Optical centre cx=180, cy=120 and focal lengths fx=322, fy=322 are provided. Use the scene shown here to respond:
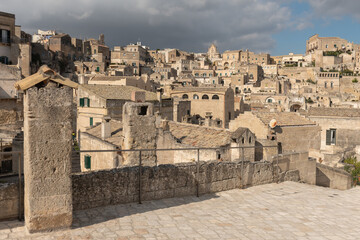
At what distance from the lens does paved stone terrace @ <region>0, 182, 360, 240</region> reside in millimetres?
6512

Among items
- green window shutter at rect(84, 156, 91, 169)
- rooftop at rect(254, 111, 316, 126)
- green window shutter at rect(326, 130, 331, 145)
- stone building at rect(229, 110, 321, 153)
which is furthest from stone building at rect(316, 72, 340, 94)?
green window shutter at rect(84, 156, 91, 169)

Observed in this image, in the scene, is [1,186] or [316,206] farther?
[316,206]

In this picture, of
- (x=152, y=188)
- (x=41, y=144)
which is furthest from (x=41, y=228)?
(x=152, y=188)

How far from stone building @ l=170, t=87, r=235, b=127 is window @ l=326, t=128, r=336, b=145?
17.0 m

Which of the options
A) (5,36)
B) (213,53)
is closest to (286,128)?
(5,36)

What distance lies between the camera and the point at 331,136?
100 ft

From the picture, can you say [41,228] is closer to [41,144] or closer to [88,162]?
[41,144]

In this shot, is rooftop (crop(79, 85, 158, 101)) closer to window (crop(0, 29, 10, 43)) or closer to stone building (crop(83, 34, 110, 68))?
window (crop(0, 29, 10, 43))

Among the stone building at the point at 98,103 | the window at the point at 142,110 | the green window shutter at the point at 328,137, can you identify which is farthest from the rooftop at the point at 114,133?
the green window shutter at the point at 328,137

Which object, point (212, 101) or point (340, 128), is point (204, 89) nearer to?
point (212, 101)

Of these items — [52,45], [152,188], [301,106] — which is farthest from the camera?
[52,45]

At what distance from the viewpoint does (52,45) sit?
76938 millimetres

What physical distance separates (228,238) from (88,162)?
1266cm

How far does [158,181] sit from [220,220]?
1989 mm
